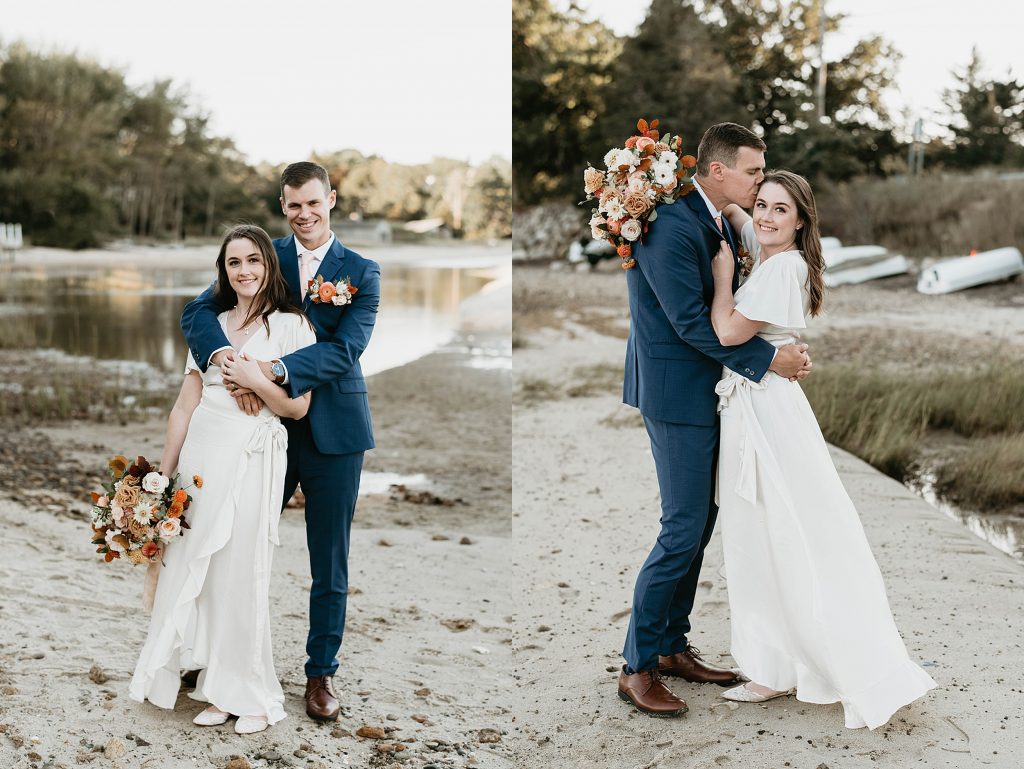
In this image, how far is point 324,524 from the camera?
3.46 meters

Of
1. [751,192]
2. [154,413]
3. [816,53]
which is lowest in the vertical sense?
[154,413]

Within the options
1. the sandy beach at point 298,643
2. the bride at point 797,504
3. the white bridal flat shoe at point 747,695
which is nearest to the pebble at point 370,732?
the sandy beach at point 298,643

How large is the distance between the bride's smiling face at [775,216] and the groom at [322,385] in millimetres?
1248

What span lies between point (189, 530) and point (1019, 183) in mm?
16916

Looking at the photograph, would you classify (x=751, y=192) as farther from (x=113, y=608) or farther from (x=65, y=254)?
(x=65, y=254)

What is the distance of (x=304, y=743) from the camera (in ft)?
11.0

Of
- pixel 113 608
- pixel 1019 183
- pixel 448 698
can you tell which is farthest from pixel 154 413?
pixel 1019 183

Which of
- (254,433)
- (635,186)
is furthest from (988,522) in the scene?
(254,433)

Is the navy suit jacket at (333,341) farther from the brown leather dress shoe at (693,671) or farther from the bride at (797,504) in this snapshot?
the brown leather dress shoe at (693,671)

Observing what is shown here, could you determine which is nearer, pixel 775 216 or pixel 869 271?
pixel 775 216

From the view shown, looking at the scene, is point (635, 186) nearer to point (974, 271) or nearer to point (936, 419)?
point (936, 419)

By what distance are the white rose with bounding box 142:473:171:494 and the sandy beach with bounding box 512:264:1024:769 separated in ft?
4.67

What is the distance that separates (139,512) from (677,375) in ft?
5.58

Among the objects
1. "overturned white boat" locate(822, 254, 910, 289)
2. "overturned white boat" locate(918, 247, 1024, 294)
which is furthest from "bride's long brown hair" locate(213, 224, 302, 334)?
"overturned white boat" locate(822, 254, 910, 289)
